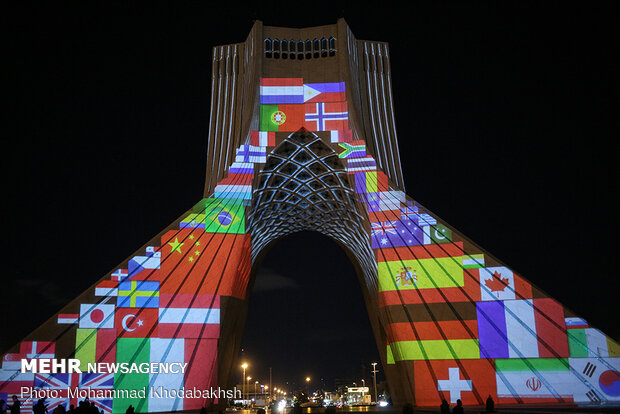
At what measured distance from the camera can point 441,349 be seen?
25750 millimetres

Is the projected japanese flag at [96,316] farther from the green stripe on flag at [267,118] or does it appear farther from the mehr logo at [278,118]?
the mehr logo at [278,118]

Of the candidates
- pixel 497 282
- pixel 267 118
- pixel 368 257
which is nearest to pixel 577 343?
pixel 497 282

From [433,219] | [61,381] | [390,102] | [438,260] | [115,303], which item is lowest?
[61,381]

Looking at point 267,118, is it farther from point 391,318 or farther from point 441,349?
point 441,349

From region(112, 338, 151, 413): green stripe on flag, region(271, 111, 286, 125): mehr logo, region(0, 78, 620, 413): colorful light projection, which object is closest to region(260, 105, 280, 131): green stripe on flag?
region(271, 111, 286, 125): mehr logo

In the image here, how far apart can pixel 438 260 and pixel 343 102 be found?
35.2 ft

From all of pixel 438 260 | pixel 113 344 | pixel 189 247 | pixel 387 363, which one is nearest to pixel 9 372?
pixel 113 344

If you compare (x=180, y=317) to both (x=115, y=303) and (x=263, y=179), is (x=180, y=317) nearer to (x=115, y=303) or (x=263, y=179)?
(x=115, y=303)

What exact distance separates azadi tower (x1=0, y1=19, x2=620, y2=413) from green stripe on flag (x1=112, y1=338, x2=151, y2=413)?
0.20 feet

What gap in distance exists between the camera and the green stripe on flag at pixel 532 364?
77.8ft

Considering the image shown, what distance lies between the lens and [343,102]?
31.8 m

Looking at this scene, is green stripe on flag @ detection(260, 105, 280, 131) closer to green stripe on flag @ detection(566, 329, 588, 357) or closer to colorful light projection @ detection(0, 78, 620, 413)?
colorful light projection @ detection(0, 78, 620, 413)

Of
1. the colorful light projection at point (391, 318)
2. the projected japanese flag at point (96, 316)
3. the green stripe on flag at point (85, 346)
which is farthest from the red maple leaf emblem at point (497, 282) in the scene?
the green stripe on flag at point (85, 346)

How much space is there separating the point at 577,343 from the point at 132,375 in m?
19.6
